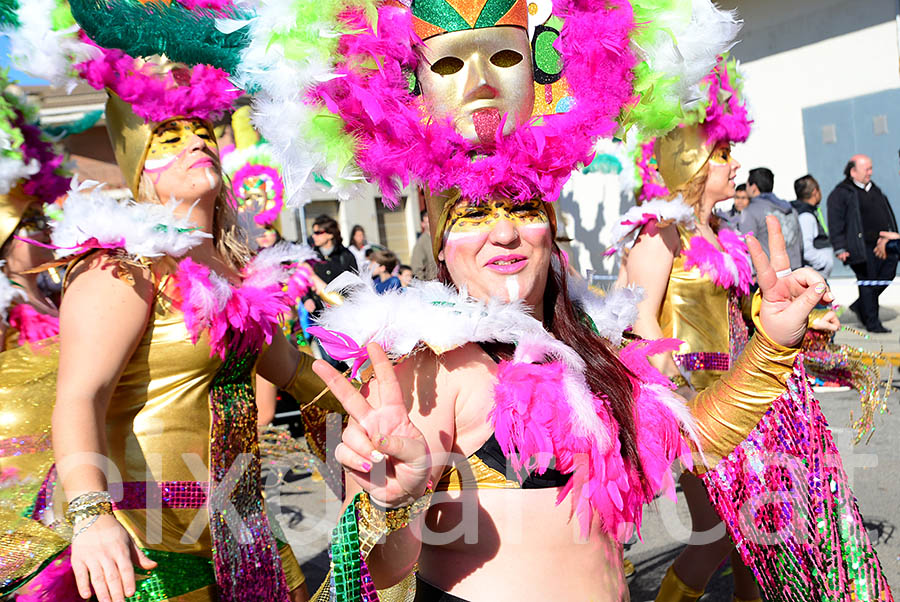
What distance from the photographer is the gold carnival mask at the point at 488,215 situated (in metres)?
1.77

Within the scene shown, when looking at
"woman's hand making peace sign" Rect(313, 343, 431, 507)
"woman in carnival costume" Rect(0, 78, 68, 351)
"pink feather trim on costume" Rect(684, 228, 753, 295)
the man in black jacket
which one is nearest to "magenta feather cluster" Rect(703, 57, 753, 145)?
"pink feather trim on costume" Rect(684, 228, 753, 295)

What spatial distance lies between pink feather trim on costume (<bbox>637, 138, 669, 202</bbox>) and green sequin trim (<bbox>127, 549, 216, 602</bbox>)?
2.90 metres

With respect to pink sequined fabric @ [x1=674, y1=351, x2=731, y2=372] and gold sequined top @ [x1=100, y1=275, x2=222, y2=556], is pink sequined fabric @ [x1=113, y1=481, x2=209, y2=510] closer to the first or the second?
gold sequined top @ [x1=100, y1=275, x2=222, y2=556]

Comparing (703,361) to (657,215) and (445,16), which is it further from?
(445,16)

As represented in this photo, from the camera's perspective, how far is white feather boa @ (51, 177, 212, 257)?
2.22 metres

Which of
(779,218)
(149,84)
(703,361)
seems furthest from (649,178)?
(779,218)

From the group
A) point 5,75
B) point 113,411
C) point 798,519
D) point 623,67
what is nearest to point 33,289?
point 5,75

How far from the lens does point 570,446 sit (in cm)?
170

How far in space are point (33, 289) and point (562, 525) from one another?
249 centimetres

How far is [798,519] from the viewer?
201 cm

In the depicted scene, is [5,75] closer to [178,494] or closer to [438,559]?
[178,494]

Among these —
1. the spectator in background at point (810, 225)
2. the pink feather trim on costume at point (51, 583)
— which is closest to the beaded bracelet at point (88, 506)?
the pink feather trim on costume at point (51, 583)

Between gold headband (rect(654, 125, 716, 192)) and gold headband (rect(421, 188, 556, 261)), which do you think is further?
gold headband (rect(654, 125, 716, 192))

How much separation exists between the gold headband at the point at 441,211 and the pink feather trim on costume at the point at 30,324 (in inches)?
73.5
